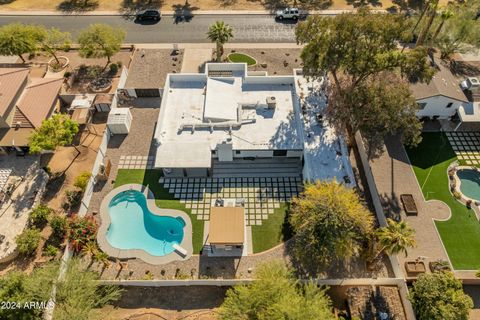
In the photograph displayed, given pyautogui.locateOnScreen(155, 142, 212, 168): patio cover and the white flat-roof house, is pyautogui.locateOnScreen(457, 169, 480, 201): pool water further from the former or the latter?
pyautogui.locateOnScreen(155, 142, 212, 168): patio cover

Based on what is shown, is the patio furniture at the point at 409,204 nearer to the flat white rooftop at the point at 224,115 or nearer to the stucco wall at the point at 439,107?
the flat white rooftop at the point at 224,115

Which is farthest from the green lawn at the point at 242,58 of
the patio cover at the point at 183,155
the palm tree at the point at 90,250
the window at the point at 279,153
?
the palm tree at the point at 90,250

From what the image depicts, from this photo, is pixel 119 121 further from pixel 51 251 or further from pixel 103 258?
pixel 103 258

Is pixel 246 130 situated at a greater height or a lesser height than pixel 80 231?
greater

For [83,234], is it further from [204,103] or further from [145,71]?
[145,71]

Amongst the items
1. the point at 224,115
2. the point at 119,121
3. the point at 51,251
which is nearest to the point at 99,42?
the point at 119,121

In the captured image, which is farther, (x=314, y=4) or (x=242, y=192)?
(x=314, y=4)
